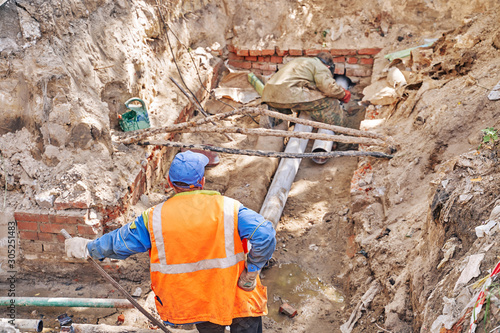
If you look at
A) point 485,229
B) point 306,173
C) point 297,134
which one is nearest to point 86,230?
point 297,134

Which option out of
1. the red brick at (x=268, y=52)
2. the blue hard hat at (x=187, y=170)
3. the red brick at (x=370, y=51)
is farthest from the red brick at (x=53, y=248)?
the red brick at (x=370, y=51)

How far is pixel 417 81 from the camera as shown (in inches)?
227

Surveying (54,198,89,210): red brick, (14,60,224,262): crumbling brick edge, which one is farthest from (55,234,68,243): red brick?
(54,198,89,210): red brick

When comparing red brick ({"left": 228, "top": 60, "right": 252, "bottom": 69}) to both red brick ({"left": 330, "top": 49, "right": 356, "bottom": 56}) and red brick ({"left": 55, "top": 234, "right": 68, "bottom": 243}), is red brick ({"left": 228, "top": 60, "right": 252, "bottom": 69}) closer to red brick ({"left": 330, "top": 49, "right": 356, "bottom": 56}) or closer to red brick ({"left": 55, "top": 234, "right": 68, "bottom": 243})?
red brick ({"left": 330, "top": 49, "right": 356, "bottom": 56})

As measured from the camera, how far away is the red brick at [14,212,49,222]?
3.77 m

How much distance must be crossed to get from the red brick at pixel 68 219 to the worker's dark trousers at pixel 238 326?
5.43 ft

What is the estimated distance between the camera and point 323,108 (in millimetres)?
6551

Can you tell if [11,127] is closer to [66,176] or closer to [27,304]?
[66,176]

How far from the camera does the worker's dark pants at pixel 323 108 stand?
6.50 m

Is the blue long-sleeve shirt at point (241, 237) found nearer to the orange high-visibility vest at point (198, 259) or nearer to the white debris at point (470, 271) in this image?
the orange high-visibility vest at point (198, 259)

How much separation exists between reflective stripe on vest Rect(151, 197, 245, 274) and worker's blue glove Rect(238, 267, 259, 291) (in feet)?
0.37

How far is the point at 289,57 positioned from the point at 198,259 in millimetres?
6080

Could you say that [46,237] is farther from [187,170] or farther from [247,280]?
[247,280]

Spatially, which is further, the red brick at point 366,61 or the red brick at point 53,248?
the red brick at point 366,61
